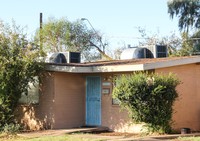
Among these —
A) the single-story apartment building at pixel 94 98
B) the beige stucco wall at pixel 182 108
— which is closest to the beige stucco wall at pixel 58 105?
the single-story apartment building at pixel 94 98

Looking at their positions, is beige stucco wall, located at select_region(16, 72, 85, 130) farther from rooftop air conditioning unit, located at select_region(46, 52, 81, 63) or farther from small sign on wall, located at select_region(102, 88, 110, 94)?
rooftop air conditioning unit, located at select_region(46, 52, 81, 63)

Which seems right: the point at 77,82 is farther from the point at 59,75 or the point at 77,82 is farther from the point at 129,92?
the point at 129,92

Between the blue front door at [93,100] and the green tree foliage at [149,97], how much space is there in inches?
109

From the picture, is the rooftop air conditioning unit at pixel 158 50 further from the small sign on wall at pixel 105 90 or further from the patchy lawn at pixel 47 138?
the patchy lawn at pixel 47 138

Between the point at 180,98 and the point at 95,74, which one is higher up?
the point at 95,74

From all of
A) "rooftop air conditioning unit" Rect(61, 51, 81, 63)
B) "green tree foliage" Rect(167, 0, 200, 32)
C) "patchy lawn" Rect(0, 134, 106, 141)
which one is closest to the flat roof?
"patchy lawn" Rect(0, 134, 106, 141)

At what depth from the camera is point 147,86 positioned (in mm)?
13781

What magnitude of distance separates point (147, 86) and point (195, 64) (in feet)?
11.4

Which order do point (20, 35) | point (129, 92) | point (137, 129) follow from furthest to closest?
point (20, 35) < point (137, 129) < point (129, 92)

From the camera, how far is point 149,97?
13.7 m

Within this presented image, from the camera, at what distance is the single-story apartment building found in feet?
51.1

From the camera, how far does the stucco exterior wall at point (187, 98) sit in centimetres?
1548

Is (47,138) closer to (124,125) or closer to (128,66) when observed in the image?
(124,125)

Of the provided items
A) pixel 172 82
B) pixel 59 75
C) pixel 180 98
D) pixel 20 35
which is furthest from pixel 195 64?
pixel 20 35
